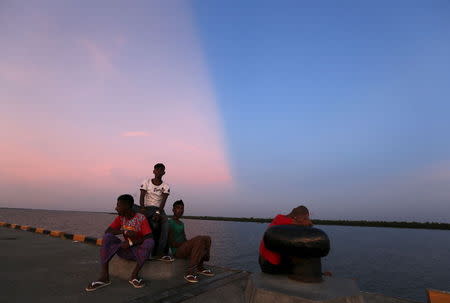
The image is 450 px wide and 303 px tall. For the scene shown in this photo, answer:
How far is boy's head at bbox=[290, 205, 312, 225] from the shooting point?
325cm

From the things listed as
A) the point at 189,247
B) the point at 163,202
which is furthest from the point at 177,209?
the point at 189,247

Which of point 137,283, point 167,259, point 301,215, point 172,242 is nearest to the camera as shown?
point 301,215

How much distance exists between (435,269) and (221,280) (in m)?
20.4

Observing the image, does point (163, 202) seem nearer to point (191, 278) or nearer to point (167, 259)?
point (167, 259)

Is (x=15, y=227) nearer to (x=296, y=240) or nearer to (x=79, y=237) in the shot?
(x=79, y=237)

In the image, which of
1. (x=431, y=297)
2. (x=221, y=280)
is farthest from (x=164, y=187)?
(x=431, y=297)

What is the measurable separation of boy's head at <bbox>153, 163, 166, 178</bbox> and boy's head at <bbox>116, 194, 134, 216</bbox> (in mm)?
1338

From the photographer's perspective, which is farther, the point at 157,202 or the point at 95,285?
the point at 157,202

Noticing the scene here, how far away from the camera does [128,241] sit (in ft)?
14.2

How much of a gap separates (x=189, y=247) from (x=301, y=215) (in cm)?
249

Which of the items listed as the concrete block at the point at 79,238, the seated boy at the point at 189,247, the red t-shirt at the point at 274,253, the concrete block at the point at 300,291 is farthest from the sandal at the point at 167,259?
the concrete block at the point at 79,238

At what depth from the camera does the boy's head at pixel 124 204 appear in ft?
13.8

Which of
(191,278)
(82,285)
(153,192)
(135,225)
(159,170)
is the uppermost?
(159,170)

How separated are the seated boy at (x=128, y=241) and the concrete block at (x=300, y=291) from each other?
2298mm
